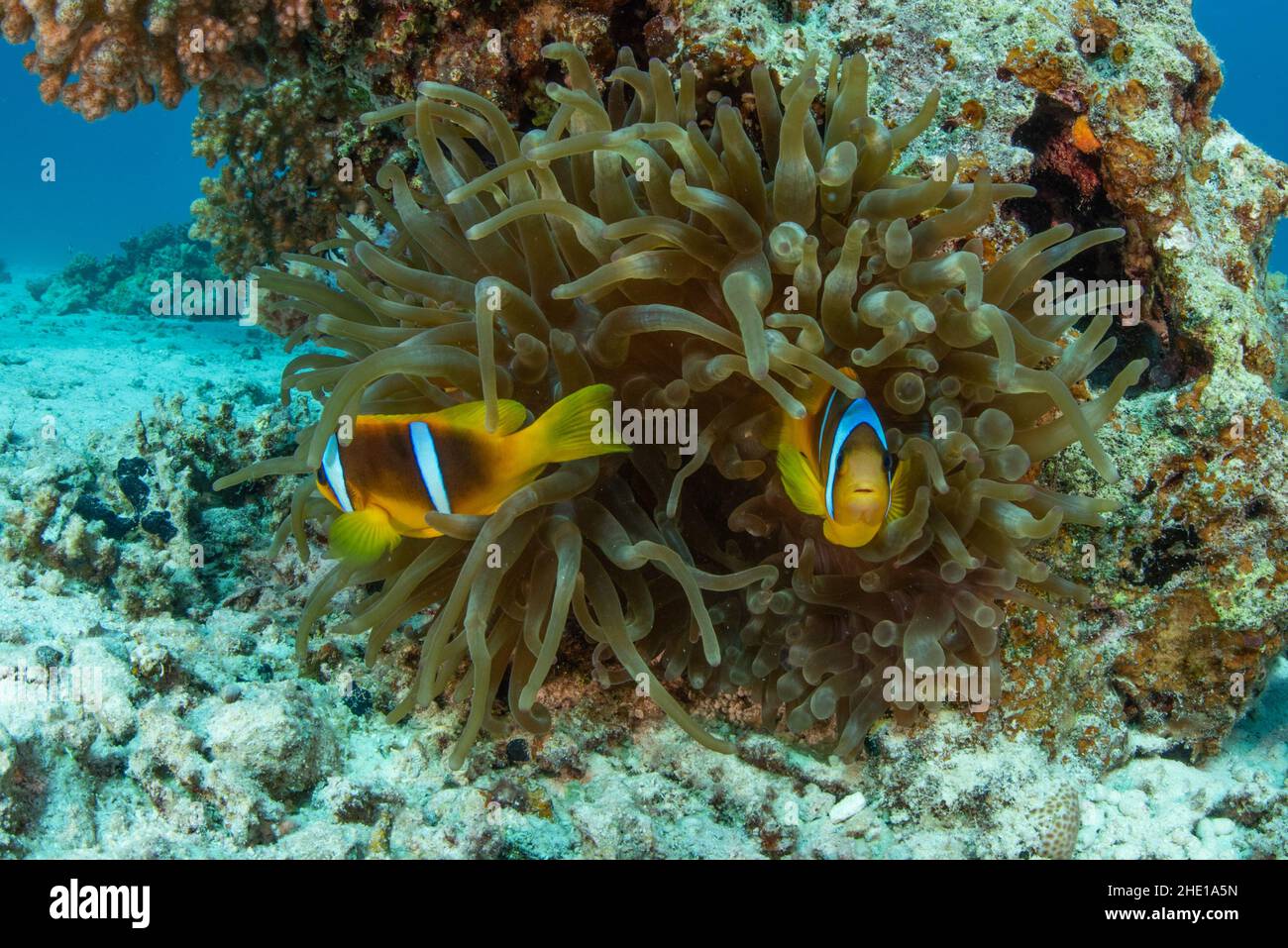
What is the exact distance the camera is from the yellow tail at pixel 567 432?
210cm

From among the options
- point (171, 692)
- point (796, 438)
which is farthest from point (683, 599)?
point (171, 692)

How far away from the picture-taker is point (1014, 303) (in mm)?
2568

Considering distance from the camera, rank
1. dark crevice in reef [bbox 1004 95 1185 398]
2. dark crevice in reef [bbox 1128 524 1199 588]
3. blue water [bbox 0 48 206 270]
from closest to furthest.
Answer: dark crevice in reef [bbox 1128 524 1199 588], dark crevice in reef [bbox 1004 95 1185 398], blue water [bbox 0 48 206 270]

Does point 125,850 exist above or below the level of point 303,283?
below

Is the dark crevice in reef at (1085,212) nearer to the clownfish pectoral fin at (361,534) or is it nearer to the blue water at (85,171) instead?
the clownfish pectoral fin at (361,534)

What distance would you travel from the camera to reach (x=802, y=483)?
6.84 feet

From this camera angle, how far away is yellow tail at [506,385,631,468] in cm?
210

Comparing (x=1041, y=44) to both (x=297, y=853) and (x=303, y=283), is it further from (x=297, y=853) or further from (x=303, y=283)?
(x=297, y=853)

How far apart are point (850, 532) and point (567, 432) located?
0.75m

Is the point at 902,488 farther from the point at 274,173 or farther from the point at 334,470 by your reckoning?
the point at 274,173
